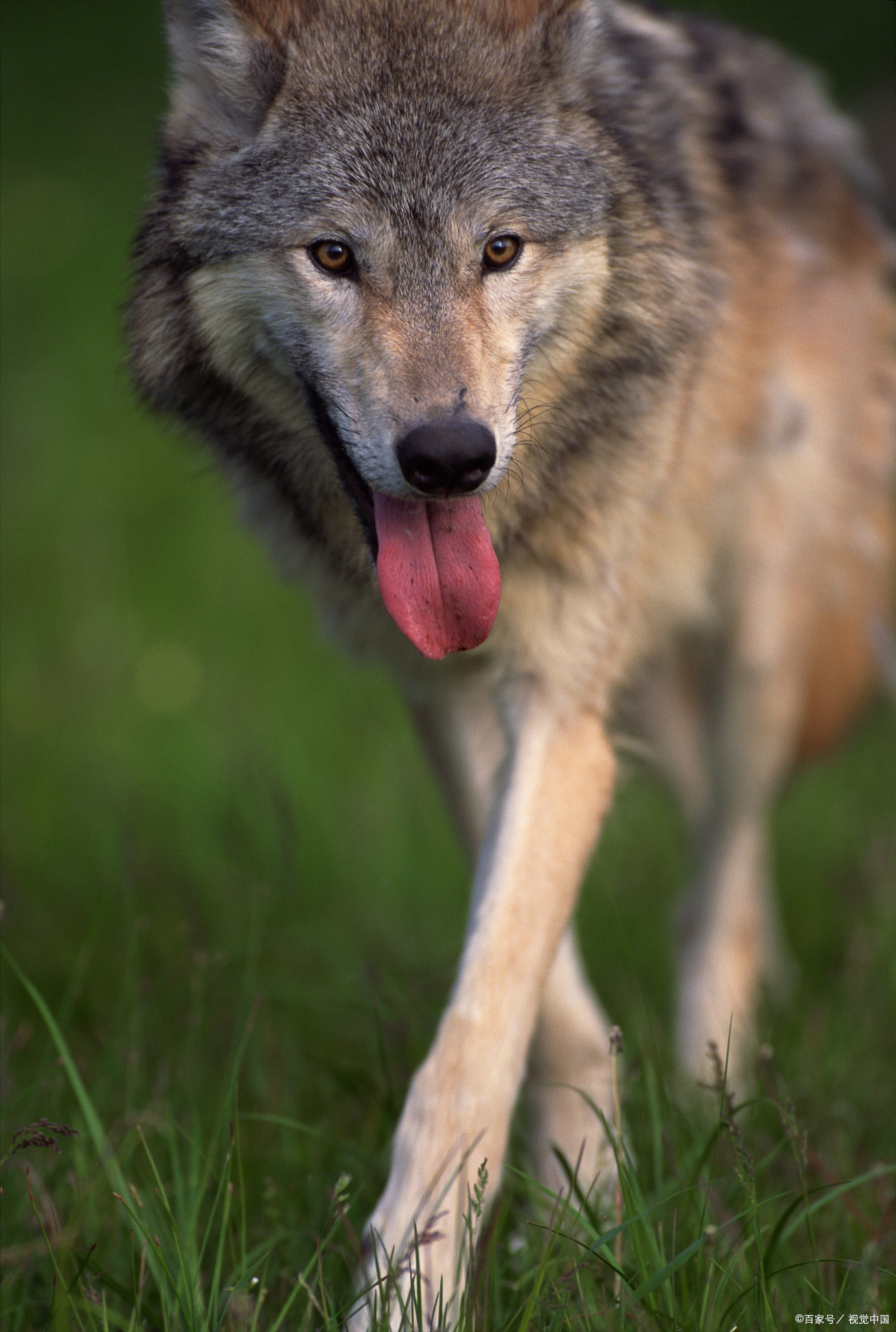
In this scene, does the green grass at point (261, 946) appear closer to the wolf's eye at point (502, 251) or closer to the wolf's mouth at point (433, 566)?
the wolf's mouth at point (433, 566)

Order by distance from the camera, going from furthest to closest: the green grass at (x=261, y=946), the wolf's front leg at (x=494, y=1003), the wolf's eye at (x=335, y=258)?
the wolf's eye at (x=335, y=258), the wolf's front leg at (x=494, y=1003), the green grass at (x=261, y=946)

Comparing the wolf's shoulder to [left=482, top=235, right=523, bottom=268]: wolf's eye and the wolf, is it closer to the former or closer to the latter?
the wolf

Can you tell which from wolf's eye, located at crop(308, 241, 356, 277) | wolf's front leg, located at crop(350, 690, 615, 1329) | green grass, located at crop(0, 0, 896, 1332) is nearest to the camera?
green grass, located at crop(0, 0, 896, 1332)

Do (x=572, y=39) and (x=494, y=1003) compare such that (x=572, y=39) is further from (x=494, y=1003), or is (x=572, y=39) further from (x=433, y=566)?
(x=494, y=1003)

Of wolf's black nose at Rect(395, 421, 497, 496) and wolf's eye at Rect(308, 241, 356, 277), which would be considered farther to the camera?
wolf's eye at Rect(308, 241, 356, 277)

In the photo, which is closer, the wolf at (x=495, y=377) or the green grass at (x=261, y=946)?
the green grass at (x=261, y=946)

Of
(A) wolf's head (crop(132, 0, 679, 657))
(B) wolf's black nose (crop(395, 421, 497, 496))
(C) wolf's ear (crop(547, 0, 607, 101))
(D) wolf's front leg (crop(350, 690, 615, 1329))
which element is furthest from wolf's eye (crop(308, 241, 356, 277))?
(D) wolf's front leg (crop(350, 690, 615, 1329))

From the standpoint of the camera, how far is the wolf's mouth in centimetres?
218

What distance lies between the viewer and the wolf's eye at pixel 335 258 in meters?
2.18

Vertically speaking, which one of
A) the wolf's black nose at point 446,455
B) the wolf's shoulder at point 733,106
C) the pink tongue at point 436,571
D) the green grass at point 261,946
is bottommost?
the green grass at point 261,946

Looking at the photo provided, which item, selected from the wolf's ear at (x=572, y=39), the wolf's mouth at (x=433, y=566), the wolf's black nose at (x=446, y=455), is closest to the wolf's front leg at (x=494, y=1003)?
the wolf's mouth at (x=433, y=566)

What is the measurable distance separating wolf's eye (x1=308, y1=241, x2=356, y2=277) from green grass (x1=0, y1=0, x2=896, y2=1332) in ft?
2.01

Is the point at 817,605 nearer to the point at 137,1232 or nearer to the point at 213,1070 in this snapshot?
the point at 213,1070

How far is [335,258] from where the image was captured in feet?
7.18
